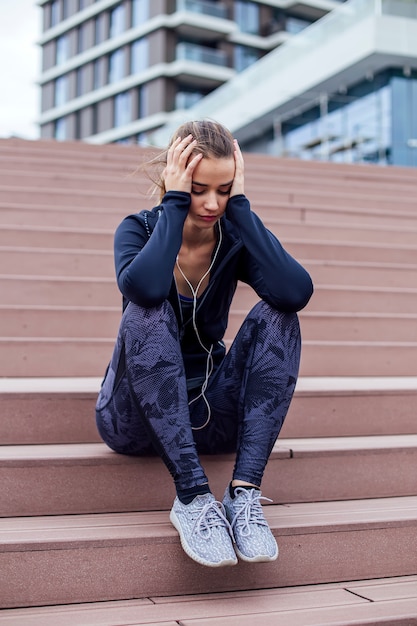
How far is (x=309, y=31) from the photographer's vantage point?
13406 millimetres

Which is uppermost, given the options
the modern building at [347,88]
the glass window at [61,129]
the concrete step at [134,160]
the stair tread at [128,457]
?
the glass window at [61,129]

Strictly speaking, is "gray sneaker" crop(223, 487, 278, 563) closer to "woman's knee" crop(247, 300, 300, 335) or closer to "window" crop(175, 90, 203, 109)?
"woman's knee" crop(247, 300, 300, 335)

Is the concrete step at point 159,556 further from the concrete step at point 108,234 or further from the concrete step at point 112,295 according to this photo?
the concrete step at point 108,234

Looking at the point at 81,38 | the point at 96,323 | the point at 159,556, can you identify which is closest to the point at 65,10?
the point at 81,38

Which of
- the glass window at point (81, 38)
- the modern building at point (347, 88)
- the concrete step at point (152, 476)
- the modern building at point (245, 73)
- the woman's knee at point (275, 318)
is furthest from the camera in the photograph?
the glass window at point (81, 38)

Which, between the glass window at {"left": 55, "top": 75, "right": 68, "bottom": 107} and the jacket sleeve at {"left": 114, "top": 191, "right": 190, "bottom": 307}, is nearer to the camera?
the jacket sleeve at {"left": 114, "top": 191, "right": 190, "bottom": 307}

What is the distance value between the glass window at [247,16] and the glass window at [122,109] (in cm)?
453

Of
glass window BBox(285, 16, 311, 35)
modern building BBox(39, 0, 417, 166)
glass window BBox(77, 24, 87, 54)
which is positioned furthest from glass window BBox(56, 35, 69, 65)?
glass window BBox(285, 16, 311, 35)

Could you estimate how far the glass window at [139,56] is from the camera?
26219 mm

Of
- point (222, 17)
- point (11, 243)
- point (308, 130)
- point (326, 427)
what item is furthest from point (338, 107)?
point (222, 17)

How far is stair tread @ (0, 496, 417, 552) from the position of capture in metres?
1.59

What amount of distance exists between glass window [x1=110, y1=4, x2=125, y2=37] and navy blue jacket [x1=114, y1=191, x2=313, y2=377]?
2792 centimetres

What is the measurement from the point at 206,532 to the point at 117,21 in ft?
95.3

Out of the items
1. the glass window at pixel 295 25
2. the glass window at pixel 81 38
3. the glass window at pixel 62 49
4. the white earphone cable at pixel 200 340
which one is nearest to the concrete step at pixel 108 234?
the white earphone cable at pixel 200 340
